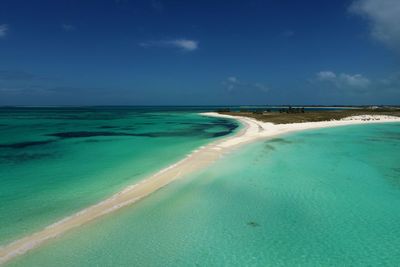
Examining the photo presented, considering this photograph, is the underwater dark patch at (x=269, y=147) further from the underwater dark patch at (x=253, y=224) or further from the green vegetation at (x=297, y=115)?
the green vegetation at (x=297, y=115)

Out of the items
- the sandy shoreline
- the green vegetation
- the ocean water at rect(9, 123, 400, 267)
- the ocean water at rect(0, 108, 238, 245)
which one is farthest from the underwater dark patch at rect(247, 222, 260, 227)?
the green vegetation

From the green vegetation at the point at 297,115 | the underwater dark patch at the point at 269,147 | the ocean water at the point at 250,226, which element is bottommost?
the ocean water at the point at 250,226

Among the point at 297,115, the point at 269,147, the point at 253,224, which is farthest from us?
the point at 297,115

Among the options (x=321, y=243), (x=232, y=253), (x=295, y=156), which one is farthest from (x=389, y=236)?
(x=295, y=156)

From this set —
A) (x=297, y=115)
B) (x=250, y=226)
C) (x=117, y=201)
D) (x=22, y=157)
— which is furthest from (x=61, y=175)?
(x=297, y=115)

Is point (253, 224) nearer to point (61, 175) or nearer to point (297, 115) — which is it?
point (61, 175)

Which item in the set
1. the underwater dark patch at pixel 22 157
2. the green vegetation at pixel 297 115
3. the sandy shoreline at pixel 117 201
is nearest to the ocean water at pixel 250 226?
the sandy shoreline at pixel 117 201

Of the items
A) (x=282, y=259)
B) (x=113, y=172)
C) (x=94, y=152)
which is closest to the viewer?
(x=282, y=259)

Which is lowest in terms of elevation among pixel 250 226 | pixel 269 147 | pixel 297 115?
pixel 250 226

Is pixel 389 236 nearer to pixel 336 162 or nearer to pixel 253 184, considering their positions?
pixel 253 184
